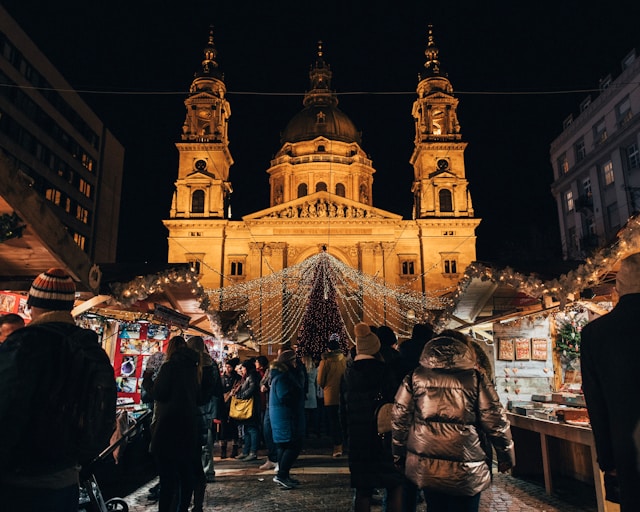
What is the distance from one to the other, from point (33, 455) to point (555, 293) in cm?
674

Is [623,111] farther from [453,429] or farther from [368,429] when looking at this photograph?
[453,429]

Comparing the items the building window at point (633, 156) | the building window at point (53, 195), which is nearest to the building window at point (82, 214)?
the building window at point (53, 195)

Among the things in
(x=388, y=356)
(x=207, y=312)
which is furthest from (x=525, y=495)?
→ (x=207, y=312)

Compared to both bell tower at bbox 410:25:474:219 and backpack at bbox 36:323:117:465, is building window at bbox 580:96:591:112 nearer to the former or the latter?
bell tower at bbox 410:25:474:219

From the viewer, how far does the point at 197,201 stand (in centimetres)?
3922

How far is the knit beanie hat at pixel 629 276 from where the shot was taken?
270 centimetres

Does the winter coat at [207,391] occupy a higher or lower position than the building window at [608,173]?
lower

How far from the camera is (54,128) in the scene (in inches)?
1492

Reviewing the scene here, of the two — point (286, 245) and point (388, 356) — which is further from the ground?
point (286, 245)

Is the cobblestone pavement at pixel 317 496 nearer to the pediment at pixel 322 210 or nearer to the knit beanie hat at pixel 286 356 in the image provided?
the knit beanie hat at pixel 286 356

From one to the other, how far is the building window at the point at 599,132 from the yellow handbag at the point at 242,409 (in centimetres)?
3113

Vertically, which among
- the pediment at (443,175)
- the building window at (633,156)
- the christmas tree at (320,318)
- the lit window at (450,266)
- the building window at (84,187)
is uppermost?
the building window at (84,187)

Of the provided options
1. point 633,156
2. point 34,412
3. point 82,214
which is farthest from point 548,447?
point 82,214

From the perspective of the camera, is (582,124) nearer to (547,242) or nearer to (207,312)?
(547,242)
